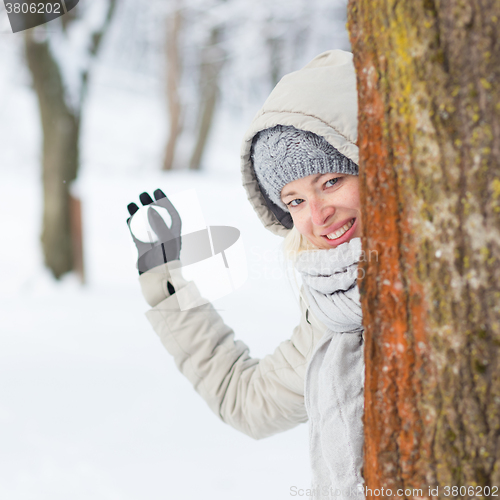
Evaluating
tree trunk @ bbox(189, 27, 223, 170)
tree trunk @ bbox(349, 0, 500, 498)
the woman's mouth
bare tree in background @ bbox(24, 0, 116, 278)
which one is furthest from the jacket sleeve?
tree trunk @ bbox(189, 27, 223, 170)

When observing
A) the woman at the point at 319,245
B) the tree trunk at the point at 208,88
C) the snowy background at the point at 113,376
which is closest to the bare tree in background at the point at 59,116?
the snowy background at the point at 113,376

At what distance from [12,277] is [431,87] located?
5.48 metres

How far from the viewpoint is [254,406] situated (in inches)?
67.2

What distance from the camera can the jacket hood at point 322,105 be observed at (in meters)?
1.30

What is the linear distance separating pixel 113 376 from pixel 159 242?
1.99 meters

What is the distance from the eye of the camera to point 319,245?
57.4 inches

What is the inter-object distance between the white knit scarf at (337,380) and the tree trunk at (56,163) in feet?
15.3

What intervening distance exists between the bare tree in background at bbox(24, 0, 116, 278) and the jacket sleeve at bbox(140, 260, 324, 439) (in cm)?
403

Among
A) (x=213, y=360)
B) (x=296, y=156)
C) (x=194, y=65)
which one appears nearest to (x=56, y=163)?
(x=213, y=360)

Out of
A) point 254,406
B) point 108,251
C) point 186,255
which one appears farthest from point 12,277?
point 254,406

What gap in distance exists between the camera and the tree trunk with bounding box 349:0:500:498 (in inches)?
25.1

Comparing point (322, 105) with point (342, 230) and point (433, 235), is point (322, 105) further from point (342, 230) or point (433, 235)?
point (433, 235)

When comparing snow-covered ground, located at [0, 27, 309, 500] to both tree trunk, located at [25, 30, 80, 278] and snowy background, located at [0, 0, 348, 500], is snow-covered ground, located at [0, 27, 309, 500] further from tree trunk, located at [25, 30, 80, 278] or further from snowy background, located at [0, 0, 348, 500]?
tree trunk, located at [25, 30, 80, 278]

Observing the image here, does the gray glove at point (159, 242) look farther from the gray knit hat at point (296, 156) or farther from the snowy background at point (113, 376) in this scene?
the gray knit hat at point (296, 156)
